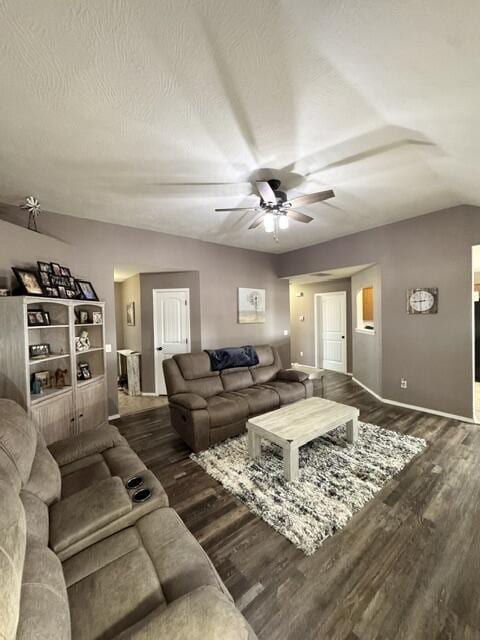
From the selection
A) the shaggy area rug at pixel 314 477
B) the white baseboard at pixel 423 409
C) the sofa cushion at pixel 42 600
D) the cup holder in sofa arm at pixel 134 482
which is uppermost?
the sofa cushion at pixel 42 600

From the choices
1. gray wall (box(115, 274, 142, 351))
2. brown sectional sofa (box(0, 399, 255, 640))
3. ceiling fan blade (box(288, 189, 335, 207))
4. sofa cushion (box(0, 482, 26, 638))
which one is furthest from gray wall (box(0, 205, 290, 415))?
sofa cushion (box(0, 482, 26, 638))

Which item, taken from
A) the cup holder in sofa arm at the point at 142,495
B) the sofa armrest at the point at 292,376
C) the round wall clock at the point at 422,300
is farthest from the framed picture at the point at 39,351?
the round wall clock at the point at 422,300

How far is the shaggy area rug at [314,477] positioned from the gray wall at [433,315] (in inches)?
45.4

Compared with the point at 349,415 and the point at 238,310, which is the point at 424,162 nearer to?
the point at 349,415

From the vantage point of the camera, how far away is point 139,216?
3664 mm

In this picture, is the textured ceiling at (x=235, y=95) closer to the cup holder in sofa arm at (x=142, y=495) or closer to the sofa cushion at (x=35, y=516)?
the sofa cushion at (x=35, y=516)

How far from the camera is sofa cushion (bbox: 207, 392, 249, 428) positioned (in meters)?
3.04

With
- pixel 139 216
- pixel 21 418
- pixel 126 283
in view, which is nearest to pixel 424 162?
pixel 139 216

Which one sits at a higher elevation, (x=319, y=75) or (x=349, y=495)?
(x=319, y=75)

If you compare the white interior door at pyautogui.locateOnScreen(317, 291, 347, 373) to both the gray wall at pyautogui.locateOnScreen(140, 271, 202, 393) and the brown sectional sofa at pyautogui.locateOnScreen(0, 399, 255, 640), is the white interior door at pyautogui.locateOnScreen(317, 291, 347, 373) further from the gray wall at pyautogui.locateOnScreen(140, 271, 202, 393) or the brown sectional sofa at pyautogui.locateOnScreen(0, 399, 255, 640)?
the brown sectional sofa at pyautogui.locateOnScreen(0, 399, 255, 640)

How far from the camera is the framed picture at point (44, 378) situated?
288 cm

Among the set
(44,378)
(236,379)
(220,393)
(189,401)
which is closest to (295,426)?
(189,401)

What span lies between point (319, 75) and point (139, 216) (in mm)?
2831

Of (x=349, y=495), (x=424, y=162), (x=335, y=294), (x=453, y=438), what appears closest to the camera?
(x=349, y=495)
